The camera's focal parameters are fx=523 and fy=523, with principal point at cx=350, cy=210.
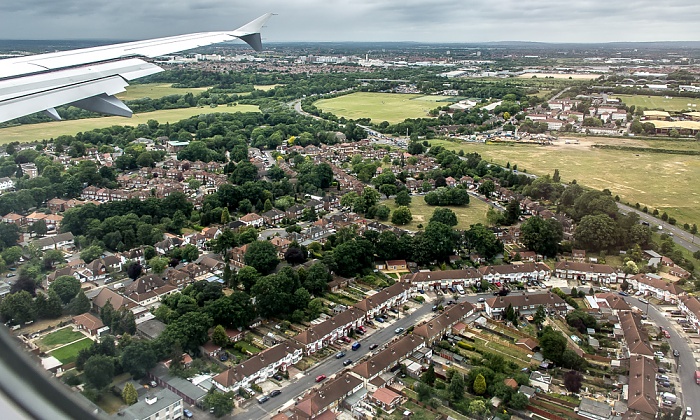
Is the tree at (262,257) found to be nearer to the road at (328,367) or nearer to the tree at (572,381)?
the road at (328,367)

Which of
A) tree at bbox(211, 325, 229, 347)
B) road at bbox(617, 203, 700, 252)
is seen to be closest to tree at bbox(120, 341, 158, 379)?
tree at bbox(211, 325, 229, 347)

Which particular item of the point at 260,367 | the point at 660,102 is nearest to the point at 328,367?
the point at 260,367

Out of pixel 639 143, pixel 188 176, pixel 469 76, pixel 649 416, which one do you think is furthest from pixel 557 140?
pixel 469 76

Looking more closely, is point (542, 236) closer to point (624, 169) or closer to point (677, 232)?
point (677, 232)

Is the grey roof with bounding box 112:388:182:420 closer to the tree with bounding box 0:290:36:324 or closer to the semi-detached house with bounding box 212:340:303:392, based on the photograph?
the semi-detached house with bounding box 212:340:303:392

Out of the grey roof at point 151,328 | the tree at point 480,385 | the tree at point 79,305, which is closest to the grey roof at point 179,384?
the grey roof at point 151,328

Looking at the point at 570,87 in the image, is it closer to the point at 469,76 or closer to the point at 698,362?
the point at 469,76
